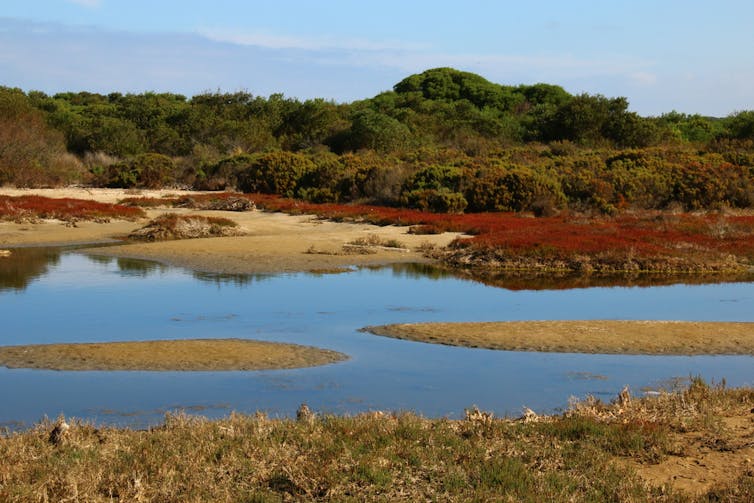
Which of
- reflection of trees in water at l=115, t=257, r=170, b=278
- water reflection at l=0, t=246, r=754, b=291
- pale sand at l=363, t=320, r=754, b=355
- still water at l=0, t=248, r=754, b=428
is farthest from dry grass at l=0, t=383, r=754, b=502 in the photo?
reflection of trees in water at l=115, t=257, r=170, b=278

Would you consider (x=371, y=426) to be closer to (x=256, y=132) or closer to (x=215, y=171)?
(x=215, y=171)

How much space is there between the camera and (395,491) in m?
7.62

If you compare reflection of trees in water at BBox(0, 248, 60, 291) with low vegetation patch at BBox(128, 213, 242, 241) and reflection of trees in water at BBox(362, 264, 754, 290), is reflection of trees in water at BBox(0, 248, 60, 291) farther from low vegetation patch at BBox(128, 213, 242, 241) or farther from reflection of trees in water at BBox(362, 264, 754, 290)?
reflection of trees in water at BBox(362, 264, 754, 290)

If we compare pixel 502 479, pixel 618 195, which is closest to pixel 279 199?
pixel 618 195

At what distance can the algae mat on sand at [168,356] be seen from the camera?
1405cm

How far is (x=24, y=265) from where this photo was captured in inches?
1049

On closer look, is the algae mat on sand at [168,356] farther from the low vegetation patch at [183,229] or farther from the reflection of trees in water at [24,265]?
the low vegetation patch at [183,229]

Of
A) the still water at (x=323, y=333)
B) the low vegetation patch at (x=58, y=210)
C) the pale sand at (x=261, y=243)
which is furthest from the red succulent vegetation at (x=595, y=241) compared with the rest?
the low vegetation patch at (x=58, y=210)

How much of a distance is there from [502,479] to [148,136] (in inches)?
2711

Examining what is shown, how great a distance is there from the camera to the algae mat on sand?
14055mm

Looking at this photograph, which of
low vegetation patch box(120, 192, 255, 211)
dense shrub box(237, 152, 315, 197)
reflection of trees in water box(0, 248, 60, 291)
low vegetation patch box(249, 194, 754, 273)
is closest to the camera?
reflection of trees in water box(0, 248, 60, 291)

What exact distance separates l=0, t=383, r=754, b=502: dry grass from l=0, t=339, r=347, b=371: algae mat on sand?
4212 millimetres

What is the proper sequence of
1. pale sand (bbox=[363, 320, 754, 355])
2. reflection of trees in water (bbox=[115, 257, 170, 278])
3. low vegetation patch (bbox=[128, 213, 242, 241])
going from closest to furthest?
1. pale sand (bbox=[363, 320, 754, 355])
2. reflection of trees in water (bbox=[115, 257, 170, 278])
3. low vegetation patch (bbox=[128, 213, 242, 241])

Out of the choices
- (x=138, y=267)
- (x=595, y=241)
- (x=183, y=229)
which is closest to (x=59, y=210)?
(x=183, y=229)
